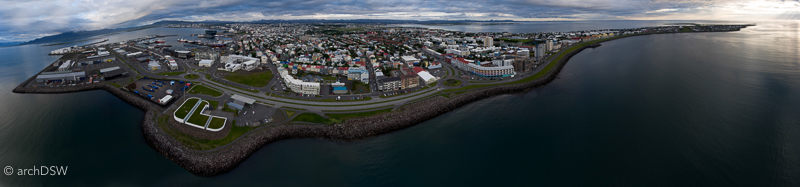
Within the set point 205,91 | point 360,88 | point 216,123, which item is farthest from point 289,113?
point 205,91

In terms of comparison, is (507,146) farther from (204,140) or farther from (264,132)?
(204,140)

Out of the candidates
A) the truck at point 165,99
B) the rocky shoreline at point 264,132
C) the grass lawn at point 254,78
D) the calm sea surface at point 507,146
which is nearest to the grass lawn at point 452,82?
the rocky shoreline at point 264,132

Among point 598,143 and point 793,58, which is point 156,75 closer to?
point 598,143

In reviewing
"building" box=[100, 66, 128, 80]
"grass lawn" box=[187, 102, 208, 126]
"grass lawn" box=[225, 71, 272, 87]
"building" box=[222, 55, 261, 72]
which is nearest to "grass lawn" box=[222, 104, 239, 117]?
"grass lawn" box=[187, 102, 208, 126]

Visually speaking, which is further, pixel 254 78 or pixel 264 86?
pixel 254 78

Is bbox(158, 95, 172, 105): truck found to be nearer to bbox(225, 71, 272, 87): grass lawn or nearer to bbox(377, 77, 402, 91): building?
bbox(225, 71, 272, 87): grass lawn

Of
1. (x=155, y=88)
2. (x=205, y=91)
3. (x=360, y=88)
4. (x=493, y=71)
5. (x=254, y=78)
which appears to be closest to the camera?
(x=205, y=91)
